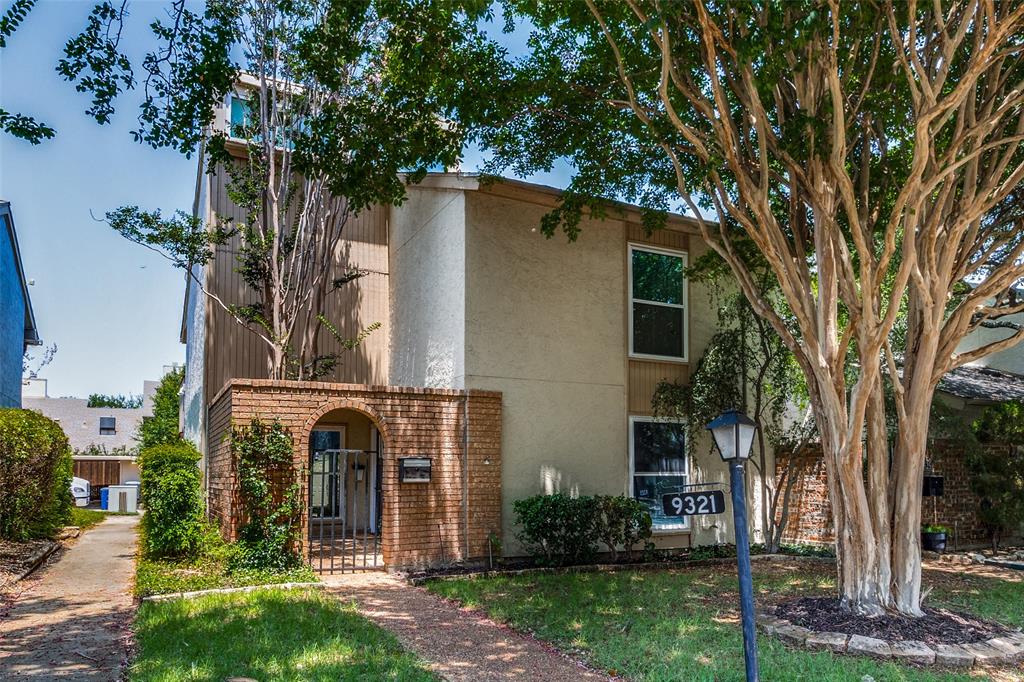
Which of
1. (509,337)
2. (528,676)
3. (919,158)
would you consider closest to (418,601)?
(528,676)

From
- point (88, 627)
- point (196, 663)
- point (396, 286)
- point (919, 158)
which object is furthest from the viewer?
point (396, 286)

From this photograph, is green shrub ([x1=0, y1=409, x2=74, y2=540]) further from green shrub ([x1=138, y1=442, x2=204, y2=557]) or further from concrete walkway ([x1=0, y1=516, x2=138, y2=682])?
green shrub ([x1=138, y1=442, x2=204, y2=557])

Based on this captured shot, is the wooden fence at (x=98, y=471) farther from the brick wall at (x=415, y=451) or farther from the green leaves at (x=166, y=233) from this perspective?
the brick wall at (x=415, y=451)

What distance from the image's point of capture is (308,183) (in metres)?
14.2

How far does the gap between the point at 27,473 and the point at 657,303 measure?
1099cm

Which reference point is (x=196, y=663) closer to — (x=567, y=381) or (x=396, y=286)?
(x=567, y=381)

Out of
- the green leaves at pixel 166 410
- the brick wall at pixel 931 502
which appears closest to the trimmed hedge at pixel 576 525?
the brick wall at pixel 931 502

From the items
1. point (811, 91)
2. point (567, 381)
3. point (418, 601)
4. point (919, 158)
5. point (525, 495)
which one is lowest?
point (418, 601)

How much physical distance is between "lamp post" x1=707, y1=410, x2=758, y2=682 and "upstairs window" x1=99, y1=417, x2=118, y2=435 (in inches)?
2189

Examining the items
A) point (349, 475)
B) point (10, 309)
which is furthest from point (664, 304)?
point (10, 309)

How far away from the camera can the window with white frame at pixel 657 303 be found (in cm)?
1359

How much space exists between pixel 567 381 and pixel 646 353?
5.73 ft

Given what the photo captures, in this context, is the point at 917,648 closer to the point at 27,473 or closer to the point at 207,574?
the point at 207,574

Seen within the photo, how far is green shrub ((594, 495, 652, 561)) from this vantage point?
11695 mm
